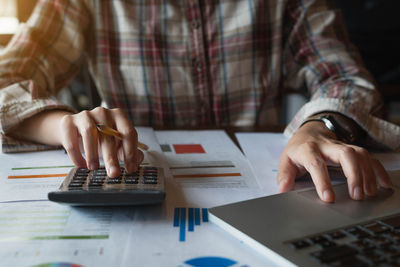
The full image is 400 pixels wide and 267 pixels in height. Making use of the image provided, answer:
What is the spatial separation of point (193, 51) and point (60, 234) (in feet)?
1.98

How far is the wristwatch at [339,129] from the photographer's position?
55 cm

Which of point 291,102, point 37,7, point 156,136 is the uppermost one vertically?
point 37,7

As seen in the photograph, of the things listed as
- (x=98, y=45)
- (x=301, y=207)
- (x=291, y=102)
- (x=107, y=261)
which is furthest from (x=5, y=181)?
(x=291, y=102)

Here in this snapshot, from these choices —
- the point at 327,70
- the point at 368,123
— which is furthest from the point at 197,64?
the point at 368,123

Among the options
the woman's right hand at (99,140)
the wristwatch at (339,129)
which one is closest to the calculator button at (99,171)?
the woman's right hand at (99,140)

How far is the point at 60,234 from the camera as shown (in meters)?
0.30

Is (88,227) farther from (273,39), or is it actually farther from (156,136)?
(273,39)

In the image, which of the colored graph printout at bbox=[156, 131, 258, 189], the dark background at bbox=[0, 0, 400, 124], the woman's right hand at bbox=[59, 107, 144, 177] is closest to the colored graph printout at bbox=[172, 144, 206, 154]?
the colored graph printout at bbox=[156, 131, 258, 189]

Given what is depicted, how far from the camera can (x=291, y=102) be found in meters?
1.66

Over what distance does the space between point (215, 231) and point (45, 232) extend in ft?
0.48

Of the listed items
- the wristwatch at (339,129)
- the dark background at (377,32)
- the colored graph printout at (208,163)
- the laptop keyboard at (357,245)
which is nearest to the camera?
the laptop keyboard at (357,245)

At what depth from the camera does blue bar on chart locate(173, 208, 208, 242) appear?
32 centimetres

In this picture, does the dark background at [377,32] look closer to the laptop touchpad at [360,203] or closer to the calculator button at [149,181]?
the laptop touchpad at [360,203]

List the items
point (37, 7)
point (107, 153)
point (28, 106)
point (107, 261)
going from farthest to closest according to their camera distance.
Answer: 1. point (37, 7)
2. point (28, 106)
3. point (107, 153)
4. point (107, 261)
